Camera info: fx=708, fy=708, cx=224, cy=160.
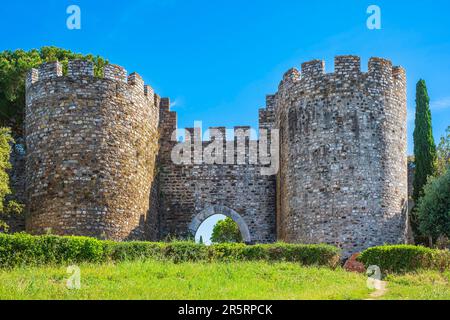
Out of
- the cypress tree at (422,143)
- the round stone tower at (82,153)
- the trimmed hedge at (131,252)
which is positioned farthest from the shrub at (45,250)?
the cypress tree at (422,143)

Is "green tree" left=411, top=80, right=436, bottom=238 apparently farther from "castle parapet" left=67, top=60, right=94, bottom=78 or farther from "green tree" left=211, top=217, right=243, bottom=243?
"green tree" left=211, top=217, right=243, bottom=243

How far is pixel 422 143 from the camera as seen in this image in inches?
1145

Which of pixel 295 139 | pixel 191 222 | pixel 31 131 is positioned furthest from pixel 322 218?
pixel 31 131

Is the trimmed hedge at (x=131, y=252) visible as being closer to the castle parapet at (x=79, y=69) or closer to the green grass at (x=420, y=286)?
the green grass at (x=420, y=286)

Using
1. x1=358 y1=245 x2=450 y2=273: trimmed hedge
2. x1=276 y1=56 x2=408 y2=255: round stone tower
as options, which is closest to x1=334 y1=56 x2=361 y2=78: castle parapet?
x1=276 y1=56 x2=408 y2=255: round stone tower

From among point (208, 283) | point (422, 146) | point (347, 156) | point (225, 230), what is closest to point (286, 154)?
point (347, 156)

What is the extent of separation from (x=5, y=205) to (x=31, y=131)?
9.73 ft

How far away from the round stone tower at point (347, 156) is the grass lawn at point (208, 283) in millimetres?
4544

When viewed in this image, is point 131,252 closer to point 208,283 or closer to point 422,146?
point 208,283

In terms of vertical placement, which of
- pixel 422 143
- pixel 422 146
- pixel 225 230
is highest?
pixel 422 143

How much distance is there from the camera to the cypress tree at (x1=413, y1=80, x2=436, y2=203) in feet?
94.1

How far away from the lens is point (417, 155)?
2903cm

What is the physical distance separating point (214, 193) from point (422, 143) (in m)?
8.80

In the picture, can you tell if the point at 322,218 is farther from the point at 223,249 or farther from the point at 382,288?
the point at 382,288
